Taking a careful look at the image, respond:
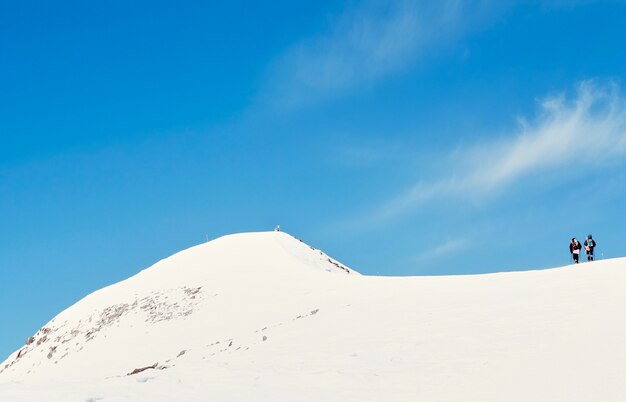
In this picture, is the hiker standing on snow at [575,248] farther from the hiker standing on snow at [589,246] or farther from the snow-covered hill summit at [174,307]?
the snow-covered hill summit at [174,307]

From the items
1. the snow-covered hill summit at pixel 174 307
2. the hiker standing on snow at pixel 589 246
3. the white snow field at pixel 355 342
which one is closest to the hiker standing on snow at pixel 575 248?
the hiker standing on snow at pixel 589 246

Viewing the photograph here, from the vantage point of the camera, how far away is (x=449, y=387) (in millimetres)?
14852

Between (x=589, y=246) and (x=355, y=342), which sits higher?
(x=589, y=246)

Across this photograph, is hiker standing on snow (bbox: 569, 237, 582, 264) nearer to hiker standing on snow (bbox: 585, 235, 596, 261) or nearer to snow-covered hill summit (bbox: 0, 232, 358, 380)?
hiker standing on snow (bbox: 585, 235, 596, 261)

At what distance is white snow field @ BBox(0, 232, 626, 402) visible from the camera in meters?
14.4

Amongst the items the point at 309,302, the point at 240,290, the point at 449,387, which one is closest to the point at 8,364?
the point at 240,290

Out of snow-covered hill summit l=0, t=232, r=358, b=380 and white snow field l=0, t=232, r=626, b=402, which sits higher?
snow-covered hill summit l=0, t=232, r=358, b=380

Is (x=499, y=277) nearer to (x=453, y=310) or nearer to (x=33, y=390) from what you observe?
(x=453, y=310)

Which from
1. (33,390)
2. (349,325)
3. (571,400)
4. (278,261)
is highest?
(278,261)

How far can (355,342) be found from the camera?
19.8m

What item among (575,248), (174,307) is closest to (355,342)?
(575,248)

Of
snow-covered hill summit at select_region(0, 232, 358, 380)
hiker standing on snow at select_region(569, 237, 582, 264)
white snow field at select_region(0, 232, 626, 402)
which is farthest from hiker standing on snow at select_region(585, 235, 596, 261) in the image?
snow-covered hill summit at select_region(0, 232, 358, 380)

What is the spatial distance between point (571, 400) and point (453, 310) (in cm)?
827

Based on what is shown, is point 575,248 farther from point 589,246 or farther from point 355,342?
point 355,342
